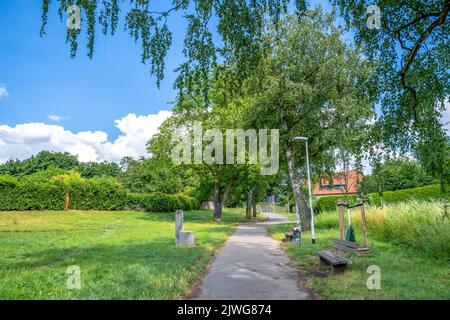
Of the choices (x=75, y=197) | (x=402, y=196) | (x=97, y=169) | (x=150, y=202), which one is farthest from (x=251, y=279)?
(x=97, y=169)

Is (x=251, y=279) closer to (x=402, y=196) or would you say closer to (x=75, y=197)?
(x=402, y=196)

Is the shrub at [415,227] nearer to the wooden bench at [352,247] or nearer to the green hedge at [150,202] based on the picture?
the wooden bench at [352,247]

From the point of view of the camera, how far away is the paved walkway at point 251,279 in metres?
5.88

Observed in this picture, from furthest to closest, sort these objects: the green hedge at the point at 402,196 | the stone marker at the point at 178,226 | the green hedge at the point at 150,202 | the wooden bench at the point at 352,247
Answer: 1. the green hedge at the point at 150,202
2. the green hedge at the point at 402,196
3. the stone marker at the point at 178,226
4. the wooden bench at the point at 352,247

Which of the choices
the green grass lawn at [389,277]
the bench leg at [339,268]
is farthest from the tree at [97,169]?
the bench leg at [339,268]

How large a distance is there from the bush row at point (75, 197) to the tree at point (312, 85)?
70.9 ft

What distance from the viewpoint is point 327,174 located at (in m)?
20.2

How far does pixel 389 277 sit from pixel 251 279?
9.04ft

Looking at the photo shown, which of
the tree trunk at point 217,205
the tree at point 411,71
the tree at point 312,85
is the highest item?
the tree at point 312,85

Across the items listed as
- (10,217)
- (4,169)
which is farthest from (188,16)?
(4,169)

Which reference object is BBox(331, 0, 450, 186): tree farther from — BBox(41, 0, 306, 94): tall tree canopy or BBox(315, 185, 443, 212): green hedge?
BBox(315, 185, 443, 212): green hedge

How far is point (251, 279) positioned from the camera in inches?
283

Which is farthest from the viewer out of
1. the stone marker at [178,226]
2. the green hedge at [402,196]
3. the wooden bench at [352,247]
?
the green hedge at [402,196]

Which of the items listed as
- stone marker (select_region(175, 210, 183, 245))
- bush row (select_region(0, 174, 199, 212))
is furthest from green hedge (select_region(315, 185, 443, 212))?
bush row (select_region(0, 174, 199, 212))
